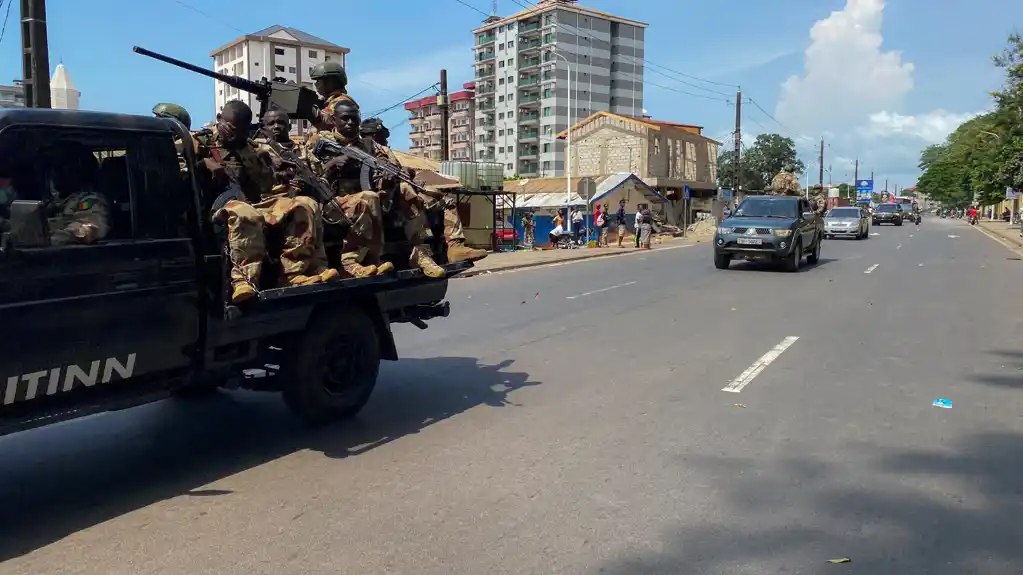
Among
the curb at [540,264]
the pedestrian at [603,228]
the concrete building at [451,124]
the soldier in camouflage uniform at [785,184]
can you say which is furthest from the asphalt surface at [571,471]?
the concrete building at [451,124]

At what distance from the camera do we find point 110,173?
4219 mm

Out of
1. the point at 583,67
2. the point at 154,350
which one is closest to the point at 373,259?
the point at 154,350

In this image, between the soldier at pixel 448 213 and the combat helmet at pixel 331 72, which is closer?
the soldier at pixel 448 213

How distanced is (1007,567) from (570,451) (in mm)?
2478

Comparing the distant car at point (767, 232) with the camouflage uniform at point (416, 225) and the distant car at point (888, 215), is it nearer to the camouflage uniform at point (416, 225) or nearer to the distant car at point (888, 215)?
the camouflage uniform at point (416, 225)

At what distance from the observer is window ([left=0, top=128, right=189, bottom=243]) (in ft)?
12.6

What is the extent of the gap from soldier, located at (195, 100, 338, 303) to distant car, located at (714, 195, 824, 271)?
1387 centimetres

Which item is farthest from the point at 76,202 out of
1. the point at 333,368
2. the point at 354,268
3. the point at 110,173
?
the point at 333,368

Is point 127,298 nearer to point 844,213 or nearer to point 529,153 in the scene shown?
point 844,213

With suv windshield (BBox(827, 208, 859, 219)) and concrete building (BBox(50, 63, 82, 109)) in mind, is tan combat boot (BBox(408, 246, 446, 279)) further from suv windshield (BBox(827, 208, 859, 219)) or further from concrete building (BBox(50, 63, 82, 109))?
suv windshield (BBox(827, 208, 859, 219))

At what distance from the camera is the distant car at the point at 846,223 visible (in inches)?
1329

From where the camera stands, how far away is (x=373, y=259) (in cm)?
571

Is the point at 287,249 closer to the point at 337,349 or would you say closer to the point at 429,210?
the point at 337,349

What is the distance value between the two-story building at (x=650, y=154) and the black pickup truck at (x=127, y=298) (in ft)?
187
